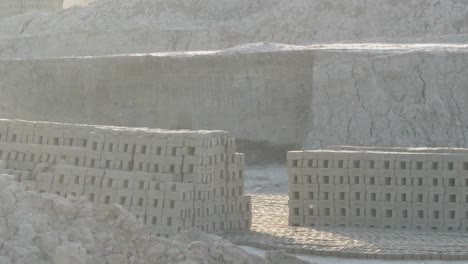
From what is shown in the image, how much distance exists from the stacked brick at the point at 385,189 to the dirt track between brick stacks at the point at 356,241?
7.1 inches

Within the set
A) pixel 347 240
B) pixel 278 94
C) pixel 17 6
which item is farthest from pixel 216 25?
pixel 347 240

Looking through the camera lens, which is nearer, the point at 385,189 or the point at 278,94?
the point at 385,189

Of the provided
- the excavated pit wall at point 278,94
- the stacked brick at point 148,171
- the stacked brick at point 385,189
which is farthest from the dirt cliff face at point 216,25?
the stacked brick at point 148,171

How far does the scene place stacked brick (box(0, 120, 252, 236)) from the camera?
9789mm

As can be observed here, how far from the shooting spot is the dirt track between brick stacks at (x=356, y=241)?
9.04m

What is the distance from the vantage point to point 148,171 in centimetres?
995

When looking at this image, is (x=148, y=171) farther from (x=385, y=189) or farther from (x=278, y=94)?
(x=278, y=94)

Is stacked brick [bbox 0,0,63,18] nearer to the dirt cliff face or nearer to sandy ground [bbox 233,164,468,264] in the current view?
the dirt cliff face

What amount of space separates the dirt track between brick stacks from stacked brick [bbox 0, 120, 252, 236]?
37 cm

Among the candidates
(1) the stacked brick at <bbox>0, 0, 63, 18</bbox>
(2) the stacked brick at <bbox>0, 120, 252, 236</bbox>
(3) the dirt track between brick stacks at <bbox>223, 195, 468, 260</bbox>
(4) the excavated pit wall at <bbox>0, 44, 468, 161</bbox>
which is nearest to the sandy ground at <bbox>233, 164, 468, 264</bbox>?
(3) the dirt track between brick stacks at <bbox>223, 195, 468, 260</bbox>

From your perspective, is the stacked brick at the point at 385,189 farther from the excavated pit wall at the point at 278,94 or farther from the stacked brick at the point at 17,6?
the stacked brick at the point at 17,6

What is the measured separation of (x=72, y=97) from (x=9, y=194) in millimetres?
10644

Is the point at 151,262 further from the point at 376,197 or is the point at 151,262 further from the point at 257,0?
the point at 257,0

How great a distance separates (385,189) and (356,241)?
0.96 metres
